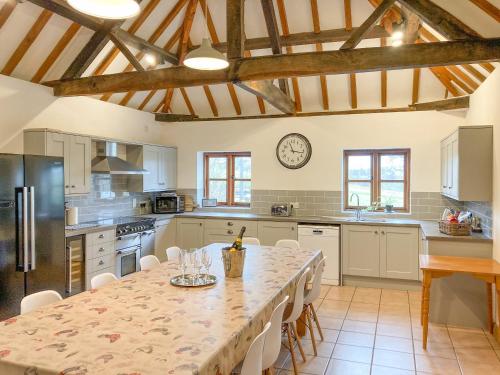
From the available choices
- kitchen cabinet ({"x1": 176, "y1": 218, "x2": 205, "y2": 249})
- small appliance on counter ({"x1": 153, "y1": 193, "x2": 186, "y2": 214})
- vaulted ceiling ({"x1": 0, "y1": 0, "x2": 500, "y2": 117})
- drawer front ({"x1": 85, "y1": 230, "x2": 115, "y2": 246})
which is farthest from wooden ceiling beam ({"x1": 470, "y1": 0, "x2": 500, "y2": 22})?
small appliance on counter ({"x1": 153, "y1": 193, "x2": 186, "y2": 214})

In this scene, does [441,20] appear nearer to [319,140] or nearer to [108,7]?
[108,7]

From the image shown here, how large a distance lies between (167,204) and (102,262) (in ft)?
6.99

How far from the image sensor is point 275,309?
2447 mm

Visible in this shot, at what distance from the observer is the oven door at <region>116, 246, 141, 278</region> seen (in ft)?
18.9

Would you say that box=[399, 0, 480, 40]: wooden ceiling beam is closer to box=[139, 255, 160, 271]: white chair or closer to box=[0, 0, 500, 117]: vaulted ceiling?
box=[0, 0, 500, 117]: vaulted ceiling

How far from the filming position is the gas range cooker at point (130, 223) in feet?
18.9

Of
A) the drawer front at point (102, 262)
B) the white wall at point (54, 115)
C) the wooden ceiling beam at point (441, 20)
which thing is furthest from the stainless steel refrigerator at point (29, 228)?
the wooden ceiling beam at point (441, 20)

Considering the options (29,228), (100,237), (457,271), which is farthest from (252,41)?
(457,271)

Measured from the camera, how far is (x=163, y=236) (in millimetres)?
6965

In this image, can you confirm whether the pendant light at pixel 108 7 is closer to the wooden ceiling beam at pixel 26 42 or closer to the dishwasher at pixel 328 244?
the wooden ceiling beam at pixel 26 42

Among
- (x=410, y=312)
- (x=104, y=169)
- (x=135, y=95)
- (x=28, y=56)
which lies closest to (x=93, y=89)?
(x=28, y=56)

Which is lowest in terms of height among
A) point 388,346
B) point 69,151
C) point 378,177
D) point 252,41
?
point 388,346

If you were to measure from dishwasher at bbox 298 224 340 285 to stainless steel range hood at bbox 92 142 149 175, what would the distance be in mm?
2849

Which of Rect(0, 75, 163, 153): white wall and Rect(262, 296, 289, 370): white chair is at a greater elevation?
Rect(0, 75, 163, 153): white wall
